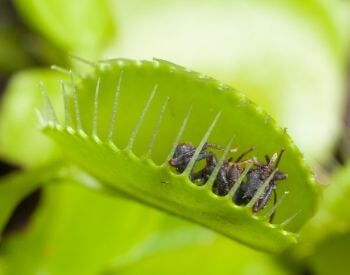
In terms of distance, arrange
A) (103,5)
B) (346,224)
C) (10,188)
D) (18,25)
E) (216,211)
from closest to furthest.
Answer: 1. (216,211)
2. (10,188)
3. (346,224)
4. (103,5)
5. (18,25)

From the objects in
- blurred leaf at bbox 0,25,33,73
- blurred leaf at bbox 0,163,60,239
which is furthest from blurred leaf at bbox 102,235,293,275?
blurred leaf at bbox 0,25,33,73

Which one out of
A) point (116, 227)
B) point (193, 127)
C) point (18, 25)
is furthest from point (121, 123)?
→ point (18, 25)

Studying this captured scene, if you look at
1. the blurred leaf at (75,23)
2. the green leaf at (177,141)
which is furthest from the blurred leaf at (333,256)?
the blurred leaf at (75,23)

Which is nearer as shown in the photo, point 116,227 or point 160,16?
point 116,227

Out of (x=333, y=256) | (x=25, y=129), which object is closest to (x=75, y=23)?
(x=25, y=129)

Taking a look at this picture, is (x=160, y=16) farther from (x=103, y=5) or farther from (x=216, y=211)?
(x=216, y=211)

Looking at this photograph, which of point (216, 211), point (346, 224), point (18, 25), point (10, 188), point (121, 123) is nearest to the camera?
point (216, 211)

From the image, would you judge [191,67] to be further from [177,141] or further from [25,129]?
[177,141]
